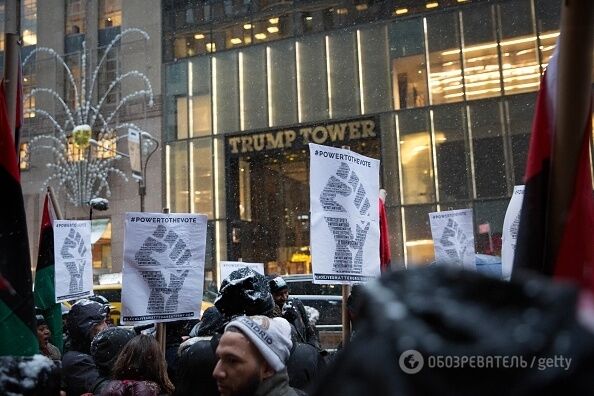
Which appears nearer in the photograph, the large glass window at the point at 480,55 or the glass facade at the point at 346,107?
the glass facade at the point at 346,107

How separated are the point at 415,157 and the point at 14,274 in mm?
21024

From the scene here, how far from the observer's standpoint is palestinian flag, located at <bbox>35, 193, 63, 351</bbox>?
23.4 ft

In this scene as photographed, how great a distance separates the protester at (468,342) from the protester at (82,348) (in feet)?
13.4

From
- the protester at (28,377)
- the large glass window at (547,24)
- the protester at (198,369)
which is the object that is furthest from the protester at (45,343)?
the large glass window at (547,24)

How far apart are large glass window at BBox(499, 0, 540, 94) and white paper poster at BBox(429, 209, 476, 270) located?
14941 millimetres

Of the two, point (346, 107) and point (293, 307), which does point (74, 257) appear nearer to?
point (293, 307)

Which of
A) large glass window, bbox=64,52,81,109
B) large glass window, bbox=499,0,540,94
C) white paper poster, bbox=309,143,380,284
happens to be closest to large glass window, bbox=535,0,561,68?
large glass window, bbox=499,0,540,94

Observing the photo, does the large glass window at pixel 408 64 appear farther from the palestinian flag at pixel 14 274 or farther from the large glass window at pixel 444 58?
the palestinian flag at pixel 14 274

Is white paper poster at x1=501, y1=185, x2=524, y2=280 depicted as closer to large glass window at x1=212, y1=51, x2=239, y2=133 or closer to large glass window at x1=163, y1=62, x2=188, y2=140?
large glass window at x1=212, y1=51, x2=239, y2=133

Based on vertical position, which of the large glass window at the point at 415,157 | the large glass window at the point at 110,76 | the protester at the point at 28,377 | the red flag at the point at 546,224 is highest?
the large glass window at the point at 110,76

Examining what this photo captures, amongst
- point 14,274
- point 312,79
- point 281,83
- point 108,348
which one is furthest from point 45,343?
point 281,83

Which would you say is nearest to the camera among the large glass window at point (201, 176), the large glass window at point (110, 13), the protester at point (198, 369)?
the protester at point (198, 369)

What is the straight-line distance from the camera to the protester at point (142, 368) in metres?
3.86

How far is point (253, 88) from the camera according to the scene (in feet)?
85.6
